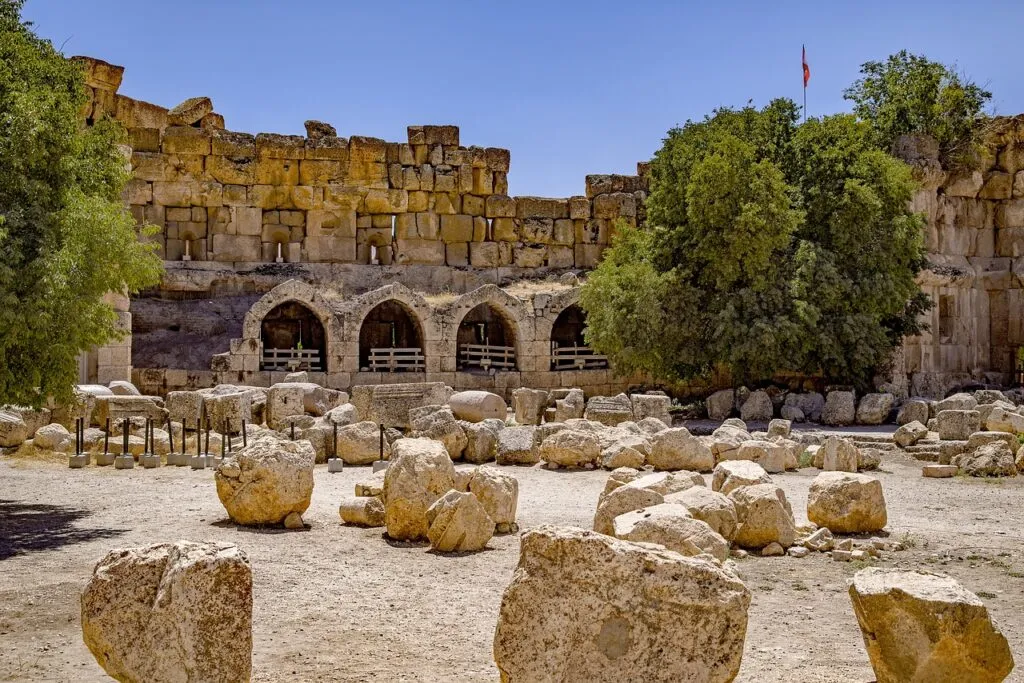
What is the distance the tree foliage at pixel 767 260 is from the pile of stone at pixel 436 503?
12744 mm

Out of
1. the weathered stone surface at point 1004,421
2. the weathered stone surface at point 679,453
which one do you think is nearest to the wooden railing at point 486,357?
the weathered stone surface at point 679,453

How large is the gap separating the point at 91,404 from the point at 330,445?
442cm

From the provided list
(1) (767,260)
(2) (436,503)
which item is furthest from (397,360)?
(2) (436,503)

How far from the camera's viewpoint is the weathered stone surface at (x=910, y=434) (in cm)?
1848

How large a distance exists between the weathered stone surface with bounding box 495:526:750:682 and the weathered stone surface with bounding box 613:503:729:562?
269 cm

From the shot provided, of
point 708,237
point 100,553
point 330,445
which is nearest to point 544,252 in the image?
point 708,237

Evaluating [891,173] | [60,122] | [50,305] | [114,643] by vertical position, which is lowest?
[114,643]

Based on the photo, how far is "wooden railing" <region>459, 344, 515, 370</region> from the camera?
28183 millimetres

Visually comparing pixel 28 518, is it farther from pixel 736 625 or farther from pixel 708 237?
pixel 708 237

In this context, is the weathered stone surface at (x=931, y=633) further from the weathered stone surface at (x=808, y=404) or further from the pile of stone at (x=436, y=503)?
the weathered stone surface at (x=808, y=404)

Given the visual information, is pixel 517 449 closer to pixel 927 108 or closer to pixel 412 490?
pixel 412 490

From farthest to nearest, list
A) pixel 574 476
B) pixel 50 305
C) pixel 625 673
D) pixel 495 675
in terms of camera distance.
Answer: pixel 574 476 → pixel 50 305 → pixel 495 675 → pixel 625 673

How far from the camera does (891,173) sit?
958 inches

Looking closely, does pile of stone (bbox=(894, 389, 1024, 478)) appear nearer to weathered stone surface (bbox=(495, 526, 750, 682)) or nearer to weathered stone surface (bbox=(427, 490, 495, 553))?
weathered stone surface (bbox=(427, 490, 495, 553))
